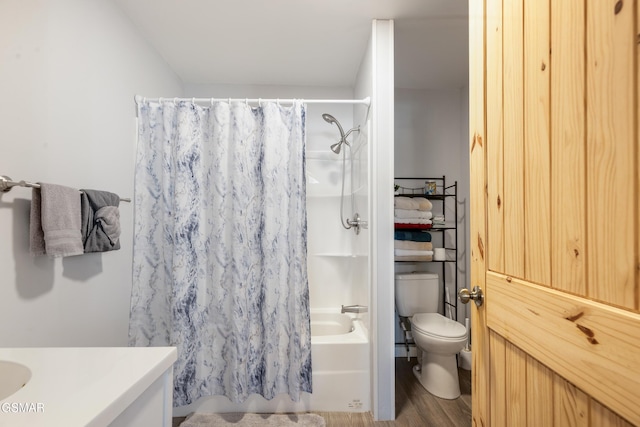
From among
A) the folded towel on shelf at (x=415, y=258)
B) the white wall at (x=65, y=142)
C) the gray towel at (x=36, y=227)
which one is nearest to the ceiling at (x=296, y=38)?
the white wall at (x=65, y=142)

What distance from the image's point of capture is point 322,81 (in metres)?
2.66

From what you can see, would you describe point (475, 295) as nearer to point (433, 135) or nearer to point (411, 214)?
point (411, 214)

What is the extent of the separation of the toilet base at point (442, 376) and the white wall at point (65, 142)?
2000 mm

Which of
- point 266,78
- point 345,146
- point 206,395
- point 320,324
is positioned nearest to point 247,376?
point 206,395

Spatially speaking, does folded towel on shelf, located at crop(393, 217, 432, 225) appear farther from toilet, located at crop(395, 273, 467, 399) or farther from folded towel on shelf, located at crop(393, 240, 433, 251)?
toilet, located at crop(395, 273, 467, 399)

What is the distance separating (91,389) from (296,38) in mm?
2112

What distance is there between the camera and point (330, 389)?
1875mm

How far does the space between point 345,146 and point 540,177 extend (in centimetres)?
201

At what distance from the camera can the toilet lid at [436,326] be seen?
2.05 metres

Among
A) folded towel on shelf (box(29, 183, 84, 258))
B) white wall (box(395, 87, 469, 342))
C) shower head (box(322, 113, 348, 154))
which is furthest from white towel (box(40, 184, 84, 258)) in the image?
white wall (box(395, 87, 469, 342))

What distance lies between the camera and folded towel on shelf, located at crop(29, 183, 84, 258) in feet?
3.69

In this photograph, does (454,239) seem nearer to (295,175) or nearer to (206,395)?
(295,175)

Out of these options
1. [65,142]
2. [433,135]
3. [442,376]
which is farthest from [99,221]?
[433,135]

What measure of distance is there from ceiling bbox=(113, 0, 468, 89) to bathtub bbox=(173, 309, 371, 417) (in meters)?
1.99
